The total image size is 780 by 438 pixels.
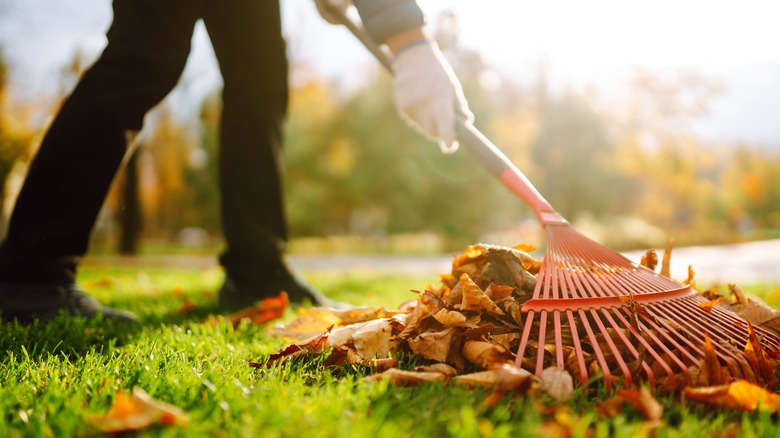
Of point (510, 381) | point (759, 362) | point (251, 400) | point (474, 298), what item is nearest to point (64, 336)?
point (251, 400)

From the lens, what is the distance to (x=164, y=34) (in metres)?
2.03

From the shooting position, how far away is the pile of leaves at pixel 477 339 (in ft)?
3.89

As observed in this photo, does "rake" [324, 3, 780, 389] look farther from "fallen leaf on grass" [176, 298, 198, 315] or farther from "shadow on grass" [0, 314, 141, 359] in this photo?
"fallen leaf on grass" [176, 298, 198, 315]

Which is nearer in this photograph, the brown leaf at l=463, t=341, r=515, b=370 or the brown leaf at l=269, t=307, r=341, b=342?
the brown leaf at l=463, t=341, r=515, b=370

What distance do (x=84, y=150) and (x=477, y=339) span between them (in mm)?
1464

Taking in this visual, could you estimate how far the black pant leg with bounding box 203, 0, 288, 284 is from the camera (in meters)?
2.59

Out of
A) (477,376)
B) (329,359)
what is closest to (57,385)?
(329,359)

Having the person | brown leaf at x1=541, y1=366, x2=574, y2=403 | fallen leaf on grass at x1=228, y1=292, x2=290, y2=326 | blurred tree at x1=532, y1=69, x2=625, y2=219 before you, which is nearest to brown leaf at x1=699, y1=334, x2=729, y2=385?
brown leaf at x1=541, y1=366, x2=574, y2=403

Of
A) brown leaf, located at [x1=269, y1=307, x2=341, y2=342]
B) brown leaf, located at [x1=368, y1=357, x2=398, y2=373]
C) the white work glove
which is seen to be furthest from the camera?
the white work glove

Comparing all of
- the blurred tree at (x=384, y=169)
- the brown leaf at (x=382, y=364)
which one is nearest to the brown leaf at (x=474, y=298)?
the brown leaf at (x=382, y=364)

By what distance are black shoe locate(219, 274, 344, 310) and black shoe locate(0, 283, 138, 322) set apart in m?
0.63

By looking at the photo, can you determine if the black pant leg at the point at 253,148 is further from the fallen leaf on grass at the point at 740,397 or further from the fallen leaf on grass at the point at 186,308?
the fallen leaf on grass at the point at 740,397

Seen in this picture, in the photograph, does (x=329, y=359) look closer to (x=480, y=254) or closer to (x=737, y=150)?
(x=480, y=254)

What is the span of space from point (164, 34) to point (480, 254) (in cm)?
135
